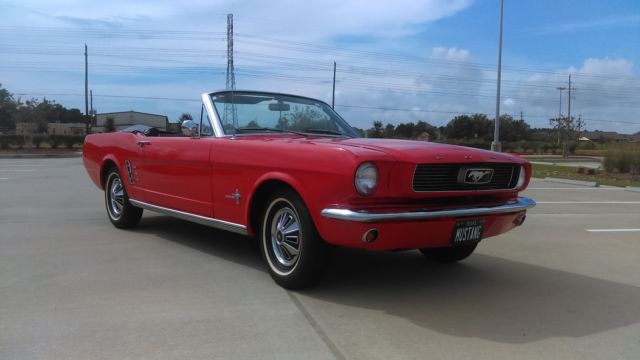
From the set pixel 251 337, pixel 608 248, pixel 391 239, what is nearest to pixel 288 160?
pixel 391 239

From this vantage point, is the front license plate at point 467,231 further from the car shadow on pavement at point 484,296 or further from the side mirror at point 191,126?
the side mirror at point 191,126

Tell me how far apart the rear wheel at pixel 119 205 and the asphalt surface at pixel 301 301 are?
0.61 ft

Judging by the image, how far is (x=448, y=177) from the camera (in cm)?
421

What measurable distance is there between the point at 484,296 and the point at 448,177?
41.1 inches

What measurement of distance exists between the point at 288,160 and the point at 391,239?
101 cm

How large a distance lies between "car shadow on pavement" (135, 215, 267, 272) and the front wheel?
21.6 inches

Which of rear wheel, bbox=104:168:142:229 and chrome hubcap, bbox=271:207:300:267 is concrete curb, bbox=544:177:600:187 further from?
chrome hubcap, bbox=271:207:300:267

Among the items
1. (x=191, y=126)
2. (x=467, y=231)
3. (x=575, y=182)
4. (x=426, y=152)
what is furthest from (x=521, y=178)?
(x=575, y=182)

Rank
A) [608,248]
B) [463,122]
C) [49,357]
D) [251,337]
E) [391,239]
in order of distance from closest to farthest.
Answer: [49,357]
[251,337]
[391,239]
[608,248]
[463,122]

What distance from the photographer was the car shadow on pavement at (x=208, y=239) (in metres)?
5.63

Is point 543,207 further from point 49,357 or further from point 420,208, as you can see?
point 49,357

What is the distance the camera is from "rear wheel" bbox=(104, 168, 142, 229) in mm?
6945

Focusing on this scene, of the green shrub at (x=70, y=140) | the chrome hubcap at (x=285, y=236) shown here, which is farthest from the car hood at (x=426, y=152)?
the green shrub at (x=70, y=140)

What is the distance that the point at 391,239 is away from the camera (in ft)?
12.9
